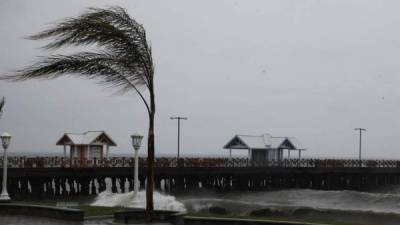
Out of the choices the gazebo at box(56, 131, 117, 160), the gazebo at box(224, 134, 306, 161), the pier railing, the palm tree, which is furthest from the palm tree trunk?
the gazebo at box(224, 134, 306, 161)

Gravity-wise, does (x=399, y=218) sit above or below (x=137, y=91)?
below

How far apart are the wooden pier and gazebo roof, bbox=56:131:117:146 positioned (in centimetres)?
162

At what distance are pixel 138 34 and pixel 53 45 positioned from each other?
202 cm

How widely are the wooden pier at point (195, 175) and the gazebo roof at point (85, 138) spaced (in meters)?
1.62

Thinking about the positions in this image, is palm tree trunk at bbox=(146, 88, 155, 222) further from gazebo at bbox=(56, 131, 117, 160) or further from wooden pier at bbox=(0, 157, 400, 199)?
gazebo at bbox=(56, 131, 117, 160)

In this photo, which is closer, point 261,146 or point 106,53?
point 106,53

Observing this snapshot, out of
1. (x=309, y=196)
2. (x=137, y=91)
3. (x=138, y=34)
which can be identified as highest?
(x=138, y=34)

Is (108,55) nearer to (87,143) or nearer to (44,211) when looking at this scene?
(44,211)

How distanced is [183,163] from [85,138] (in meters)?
10.2

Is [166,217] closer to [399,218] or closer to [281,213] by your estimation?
[281,213]

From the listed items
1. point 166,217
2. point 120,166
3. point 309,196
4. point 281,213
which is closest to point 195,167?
point 120,166

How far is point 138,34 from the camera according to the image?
14984mm

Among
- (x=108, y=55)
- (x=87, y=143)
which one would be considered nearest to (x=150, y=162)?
(x=108, y=55)

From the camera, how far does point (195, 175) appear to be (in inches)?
2117
